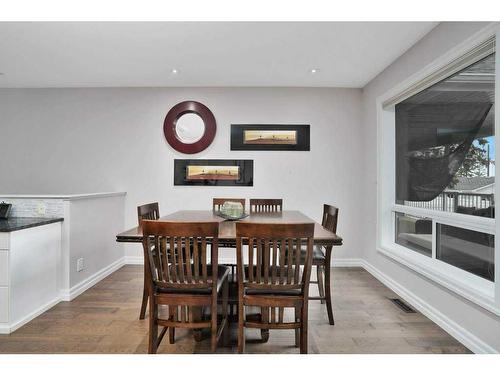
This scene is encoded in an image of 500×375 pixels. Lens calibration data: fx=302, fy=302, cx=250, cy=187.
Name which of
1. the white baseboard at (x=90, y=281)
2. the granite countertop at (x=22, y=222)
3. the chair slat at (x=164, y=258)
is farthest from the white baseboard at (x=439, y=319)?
the granite countertop at (x=22, y=222)

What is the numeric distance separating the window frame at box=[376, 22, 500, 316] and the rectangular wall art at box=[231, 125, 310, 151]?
0.99 m

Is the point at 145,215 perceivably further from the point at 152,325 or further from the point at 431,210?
the point at 431,210

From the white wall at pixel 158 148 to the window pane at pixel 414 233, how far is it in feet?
2.52

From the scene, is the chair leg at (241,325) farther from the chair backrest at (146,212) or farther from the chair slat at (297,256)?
the chair backrest at (146,212)

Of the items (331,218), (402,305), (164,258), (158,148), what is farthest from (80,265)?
(402,305)

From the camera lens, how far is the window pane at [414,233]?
9.26 ft

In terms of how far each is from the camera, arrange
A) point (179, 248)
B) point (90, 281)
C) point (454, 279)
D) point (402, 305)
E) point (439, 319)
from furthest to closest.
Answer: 1. point (90, 281)
2. point (402, 305)
3. point (439, 319)
4. point (454, 279)
5. point (179, 248)

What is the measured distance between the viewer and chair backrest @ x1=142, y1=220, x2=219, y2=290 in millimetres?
1648

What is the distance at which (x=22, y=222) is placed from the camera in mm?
2555

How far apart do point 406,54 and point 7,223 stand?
391 centimetres

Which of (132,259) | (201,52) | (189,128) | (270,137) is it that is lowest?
(132,259)

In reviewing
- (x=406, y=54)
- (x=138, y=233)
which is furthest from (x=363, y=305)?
(x=406, y=54)

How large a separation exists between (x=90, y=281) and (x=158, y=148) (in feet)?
6.07

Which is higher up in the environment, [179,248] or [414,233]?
[179,248]
